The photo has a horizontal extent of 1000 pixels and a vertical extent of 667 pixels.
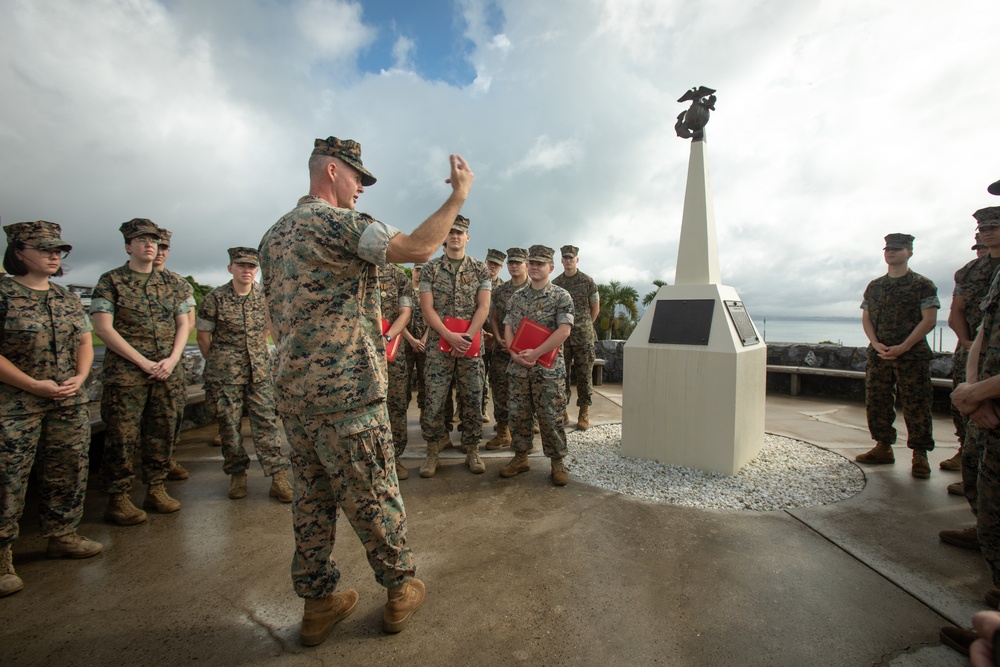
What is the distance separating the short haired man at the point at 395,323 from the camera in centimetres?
411

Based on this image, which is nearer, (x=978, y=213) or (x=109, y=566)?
(x=109, y=566)

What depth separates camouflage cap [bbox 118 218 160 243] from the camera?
3.38m

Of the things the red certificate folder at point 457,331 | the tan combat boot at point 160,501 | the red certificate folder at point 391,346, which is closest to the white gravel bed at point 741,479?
the red certificate folder at point 457,331

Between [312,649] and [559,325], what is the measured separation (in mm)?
2785

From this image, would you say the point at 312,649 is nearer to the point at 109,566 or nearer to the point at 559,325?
the point at 109,566

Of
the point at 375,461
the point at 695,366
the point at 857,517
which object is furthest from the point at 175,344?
the point at 857,517

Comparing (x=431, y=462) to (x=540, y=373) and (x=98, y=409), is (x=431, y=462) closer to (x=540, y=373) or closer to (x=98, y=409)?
(x=540, y=373)

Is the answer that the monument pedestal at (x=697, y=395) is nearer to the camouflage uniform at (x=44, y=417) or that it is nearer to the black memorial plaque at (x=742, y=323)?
the black memorial plaque at (x=742, y=323)

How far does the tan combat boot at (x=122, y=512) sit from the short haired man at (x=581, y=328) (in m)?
4.21

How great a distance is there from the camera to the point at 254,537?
3.07m

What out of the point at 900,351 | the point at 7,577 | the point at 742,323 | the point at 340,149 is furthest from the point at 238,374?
the point at 900,351

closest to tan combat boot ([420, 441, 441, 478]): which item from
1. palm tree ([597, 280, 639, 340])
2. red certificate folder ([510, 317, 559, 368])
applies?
red certificate folder ([510, 317, 559, 368])

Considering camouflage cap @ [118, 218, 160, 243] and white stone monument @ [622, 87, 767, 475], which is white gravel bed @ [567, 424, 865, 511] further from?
camouflage cap @ [118, 218, 160, 243]

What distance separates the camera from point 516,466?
4145mm
